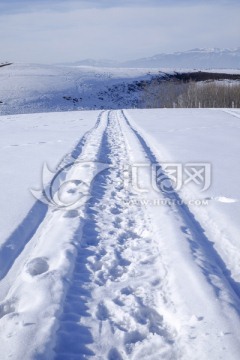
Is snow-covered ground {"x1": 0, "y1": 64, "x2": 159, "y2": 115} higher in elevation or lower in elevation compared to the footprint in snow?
higher

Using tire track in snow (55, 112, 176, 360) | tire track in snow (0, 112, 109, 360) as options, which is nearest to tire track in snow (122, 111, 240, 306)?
tire track in snow (55, 112, 176, 360)

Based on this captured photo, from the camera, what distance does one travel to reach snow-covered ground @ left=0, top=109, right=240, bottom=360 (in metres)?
2.19


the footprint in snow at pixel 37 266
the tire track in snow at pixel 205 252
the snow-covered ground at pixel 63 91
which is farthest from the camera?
the snow-covered ground at pixel 63 91

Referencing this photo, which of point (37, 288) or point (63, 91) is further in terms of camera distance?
point (63, 91)

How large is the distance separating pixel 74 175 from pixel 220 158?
2.82 meters

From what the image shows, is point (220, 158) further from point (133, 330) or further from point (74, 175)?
point (133, 330)

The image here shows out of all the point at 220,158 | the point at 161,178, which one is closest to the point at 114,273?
the point at 161,178

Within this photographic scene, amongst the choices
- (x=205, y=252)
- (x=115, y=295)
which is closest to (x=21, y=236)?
(x=115, y=295)

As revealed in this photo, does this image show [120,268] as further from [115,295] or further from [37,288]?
[37,288]

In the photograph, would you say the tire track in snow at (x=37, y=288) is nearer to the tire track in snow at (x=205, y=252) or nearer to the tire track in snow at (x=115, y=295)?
the tire track in snow at (x=115, y=295)

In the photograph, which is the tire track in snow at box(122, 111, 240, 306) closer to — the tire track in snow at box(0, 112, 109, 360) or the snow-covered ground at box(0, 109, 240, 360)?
the snow-covered ground at box(0, 109, 240, 360)

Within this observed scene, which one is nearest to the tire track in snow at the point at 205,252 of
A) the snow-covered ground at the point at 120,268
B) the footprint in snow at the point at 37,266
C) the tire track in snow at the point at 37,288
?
the snow-covered ground at the point at 120,268

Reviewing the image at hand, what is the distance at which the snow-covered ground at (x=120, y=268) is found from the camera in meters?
2.19

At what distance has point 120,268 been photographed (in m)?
2.99
